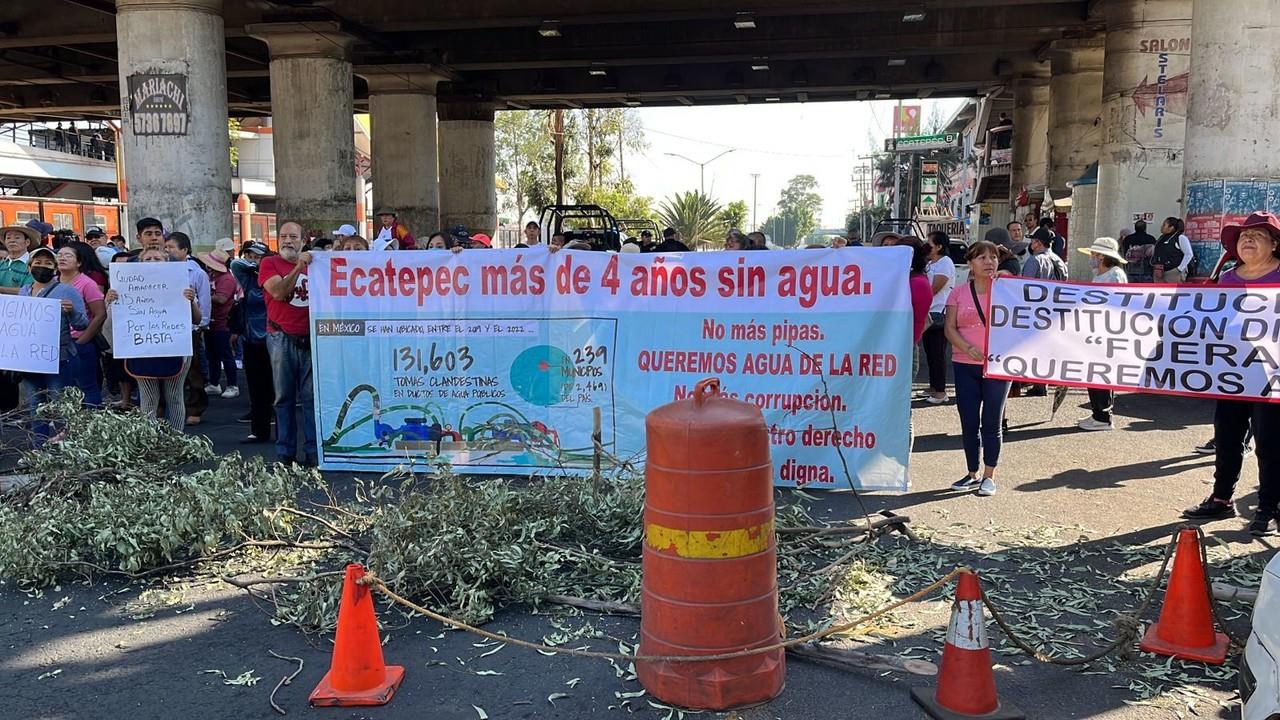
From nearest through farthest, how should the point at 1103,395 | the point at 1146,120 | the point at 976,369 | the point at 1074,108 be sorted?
the point at 976,369, the point at 1103,395, the point at 1146,120, the point at 1074,108

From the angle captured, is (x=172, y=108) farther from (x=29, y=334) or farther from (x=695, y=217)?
(x=695, y=217)

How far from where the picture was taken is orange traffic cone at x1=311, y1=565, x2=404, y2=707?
4062mm

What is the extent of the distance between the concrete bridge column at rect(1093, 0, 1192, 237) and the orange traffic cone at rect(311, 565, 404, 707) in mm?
17348

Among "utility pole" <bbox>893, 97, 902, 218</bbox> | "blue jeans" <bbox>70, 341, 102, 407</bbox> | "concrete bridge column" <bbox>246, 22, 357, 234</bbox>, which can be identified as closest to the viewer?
"blue jeans" <bbox>70, 341, 102, 407</bbox>

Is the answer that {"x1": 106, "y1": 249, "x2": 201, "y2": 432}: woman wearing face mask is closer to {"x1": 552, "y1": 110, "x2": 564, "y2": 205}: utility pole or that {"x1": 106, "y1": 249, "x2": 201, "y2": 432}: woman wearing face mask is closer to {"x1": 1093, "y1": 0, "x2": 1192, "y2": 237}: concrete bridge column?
{"x1": 1093, "y1": 0, "x2": 1192, "y2": 237}: concrete bridge column

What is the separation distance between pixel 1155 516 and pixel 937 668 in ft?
10.6

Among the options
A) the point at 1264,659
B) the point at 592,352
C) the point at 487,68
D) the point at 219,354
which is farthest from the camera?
the point at 487,68

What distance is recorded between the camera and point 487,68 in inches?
1054

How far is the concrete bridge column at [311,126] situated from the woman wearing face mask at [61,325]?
994 cm

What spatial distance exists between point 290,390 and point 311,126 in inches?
486

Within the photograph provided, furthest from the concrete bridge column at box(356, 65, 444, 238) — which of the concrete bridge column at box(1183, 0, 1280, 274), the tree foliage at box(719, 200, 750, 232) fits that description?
Result: the tree foliage at box(719, 200, 750, 232)

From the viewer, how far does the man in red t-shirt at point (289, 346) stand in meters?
8.00

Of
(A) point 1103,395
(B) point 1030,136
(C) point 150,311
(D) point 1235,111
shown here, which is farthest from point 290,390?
(B) point 1030,136

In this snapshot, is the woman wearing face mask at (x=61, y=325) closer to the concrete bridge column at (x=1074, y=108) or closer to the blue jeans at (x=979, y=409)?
the blue jeans at (x=979, y=409)
